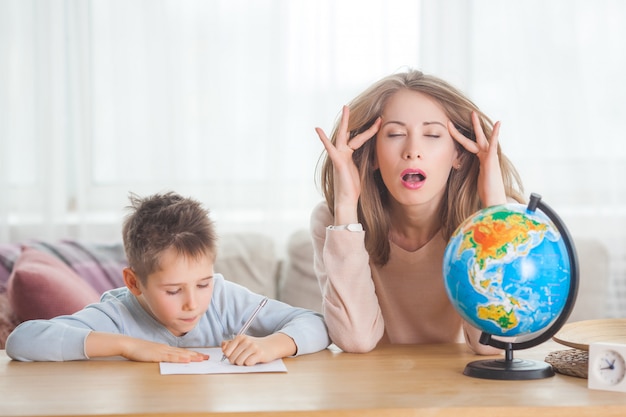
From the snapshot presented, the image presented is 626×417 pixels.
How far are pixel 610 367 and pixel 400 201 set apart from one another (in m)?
0.67

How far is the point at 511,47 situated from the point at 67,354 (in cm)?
269

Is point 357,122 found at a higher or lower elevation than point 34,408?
higher

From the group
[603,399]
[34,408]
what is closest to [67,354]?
[34,408]

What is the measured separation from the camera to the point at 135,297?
192cm

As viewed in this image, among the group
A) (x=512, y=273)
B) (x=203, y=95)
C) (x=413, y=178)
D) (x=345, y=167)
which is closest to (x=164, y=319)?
(x=345, y=167)

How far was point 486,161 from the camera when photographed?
1.95 metres

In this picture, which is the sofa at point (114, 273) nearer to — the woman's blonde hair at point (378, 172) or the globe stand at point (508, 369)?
the woman's blonde hair at point (378, 172)

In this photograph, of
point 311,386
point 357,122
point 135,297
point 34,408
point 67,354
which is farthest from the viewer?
point 357,122

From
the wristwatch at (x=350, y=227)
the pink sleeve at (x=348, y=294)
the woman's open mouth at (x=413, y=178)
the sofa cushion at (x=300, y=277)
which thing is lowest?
the sofa cushion at (x=300, y=277)

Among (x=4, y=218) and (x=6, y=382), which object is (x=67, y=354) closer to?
(x=6, y=382)

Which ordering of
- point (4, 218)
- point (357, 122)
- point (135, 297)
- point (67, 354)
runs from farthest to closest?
point (4, 218), point (357, 122), point (135, 297), point (67, 354)

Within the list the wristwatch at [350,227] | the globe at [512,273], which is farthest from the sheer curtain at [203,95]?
Answer: the globe at [512,273]

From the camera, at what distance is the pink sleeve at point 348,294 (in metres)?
1.86

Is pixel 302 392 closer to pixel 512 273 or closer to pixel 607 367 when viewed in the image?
pixel 512 273
